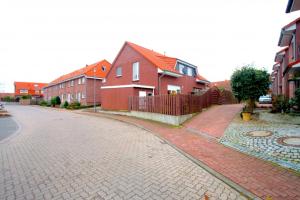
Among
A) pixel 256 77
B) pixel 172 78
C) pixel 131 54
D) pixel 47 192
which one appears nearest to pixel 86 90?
pixel 131 54

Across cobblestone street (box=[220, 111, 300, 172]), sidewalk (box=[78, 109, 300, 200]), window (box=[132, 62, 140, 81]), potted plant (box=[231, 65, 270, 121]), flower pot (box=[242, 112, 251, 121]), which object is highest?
window (box=[132, 62, 140, 81])

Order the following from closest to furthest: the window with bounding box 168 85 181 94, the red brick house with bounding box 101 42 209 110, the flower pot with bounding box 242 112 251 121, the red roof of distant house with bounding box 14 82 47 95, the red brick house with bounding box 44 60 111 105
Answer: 1. the flower pot with bounding box 242 112 251 121
2. the red brick house with bounding box 101 42 209 110
3. the window with bounding box 168 85 181 94
4. the red brick house with bounding box 44 60 111 105
5. the red roof of distant house with bounding box 14 82 47 95

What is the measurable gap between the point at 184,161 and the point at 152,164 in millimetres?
1063

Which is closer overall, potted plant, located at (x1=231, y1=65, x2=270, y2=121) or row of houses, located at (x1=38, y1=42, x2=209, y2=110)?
potted plant, located at (x1=231, y1=65, x2=270, y2=121)

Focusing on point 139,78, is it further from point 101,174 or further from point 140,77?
point 101,174

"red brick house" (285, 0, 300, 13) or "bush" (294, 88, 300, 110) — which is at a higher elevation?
"red brick house" (285, 0, 300, 13)

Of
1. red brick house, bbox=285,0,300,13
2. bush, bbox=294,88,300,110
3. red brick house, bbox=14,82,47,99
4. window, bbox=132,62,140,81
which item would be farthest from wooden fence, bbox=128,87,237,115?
red brick house, bbox=14,82,47,99

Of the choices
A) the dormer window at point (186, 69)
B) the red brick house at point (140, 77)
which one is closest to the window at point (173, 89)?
the red brick house at point (140, 77)

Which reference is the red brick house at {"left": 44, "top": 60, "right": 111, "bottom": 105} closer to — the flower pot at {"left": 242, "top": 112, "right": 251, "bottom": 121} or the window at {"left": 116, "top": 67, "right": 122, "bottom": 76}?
the window at {"left": 116, "top": 67, "right": 122, "bottom": 76}

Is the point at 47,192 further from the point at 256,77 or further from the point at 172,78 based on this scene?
the point at 172,78

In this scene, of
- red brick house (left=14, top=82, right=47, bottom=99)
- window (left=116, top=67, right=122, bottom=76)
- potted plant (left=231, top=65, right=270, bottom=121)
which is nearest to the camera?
potted plant (left=231, top=65, right=270, bottom=121)

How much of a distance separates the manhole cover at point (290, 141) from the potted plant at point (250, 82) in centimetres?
433

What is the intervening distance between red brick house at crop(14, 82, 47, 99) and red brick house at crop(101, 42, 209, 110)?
2287 inches

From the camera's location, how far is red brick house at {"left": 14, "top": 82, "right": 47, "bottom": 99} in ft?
218
